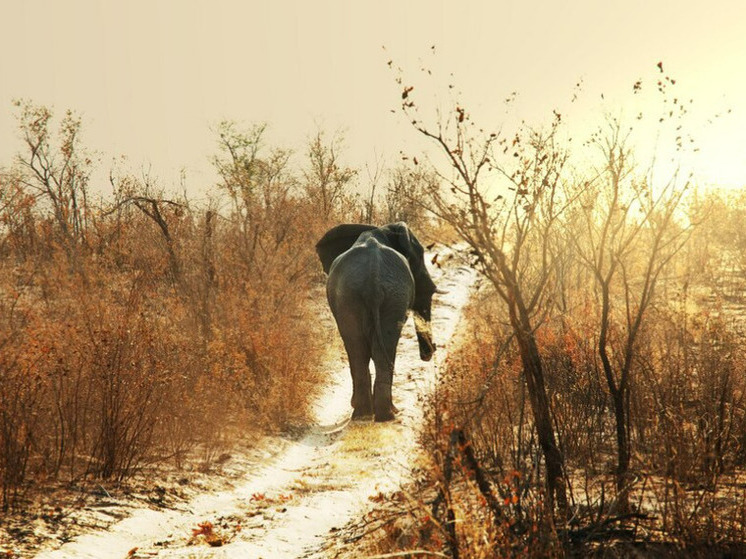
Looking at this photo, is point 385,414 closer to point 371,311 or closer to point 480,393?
point 371,311

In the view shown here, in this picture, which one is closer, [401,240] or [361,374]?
[361,374]

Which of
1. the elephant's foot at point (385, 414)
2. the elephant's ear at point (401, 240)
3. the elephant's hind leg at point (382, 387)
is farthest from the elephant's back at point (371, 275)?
the elephant's foot at point (385, 414)

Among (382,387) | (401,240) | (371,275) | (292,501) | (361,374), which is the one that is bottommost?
(292,501)

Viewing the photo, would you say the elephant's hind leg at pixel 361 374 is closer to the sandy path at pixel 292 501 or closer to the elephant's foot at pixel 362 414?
the elephant's foot at pixel 362 414

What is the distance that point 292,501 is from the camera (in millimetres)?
7262

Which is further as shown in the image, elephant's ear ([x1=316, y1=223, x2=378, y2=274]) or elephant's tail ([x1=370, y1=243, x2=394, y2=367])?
elephant's ear ([x1=316, y1=223, x2=378, y2=274])

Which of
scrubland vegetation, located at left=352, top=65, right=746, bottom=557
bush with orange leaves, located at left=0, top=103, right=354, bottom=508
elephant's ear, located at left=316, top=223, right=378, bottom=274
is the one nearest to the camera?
scrubland vegetation, located at left=352, top=65, right=746, bottom=557

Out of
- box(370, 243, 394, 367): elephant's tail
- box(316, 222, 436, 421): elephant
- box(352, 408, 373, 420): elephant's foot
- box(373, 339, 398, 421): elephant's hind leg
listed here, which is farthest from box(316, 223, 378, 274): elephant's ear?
box(352, 408, 373, 420): elephant's foot

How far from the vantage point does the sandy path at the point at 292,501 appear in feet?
19.2

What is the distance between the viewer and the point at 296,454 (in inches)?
378

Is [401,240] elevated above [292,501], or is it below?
above

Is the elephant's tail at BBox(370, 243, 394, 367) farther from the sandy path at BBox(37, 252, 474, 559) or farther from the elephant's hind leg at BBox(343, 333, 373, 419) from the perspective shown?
the sandy path at BBox(37, 252, 474, 559)

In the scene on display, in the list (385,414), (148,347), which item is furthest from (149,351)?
(385,414)

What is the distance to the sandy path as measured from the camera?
5852 millimetres
